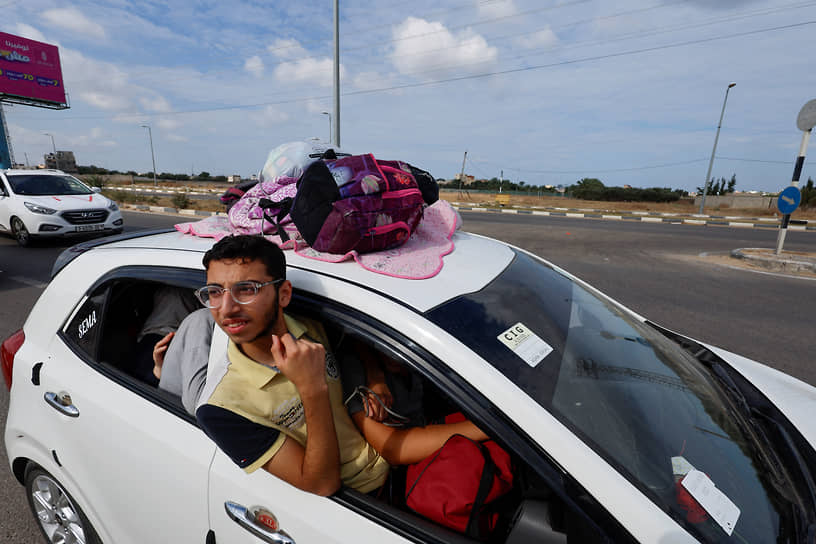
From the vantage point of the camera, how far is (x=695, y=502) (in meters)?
0.95

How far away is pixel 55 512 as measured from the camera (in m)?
1.71

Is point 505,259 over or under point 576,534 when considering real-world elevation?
over

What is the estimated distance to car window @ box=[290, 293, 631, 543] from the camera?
0.89 meters

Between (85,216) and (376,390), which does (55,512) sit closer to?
(376,390)

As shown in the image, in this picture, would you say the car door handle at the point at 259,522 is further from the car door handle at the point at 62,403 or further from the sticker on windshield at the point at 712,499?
the sticker on windshield at the point at 712,499

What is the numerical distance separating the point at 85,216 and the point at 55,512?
9.52m

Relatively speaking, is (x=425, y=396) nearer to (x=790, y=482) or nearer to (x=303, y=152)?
(x=790, y=482)

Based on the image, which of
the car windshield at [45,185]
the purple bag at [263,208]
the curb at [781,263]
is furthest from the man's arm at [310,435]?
the car windshield at [45,185]

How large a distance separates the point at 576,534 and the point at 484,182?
75.8 metres

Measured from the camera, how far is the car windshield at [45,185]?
30.4ft

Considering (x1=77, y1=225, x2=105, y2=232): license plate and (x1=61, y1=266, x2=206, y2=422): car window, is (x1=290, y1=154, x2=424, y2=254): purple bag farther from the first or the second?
(x1=77, y1=225, x2=105, y2=232): license plate

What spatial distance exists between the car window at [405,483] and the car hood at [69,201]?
10.3 metres

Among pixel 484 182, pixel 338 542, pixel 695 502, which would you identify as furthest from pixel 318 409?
pixel 484 182

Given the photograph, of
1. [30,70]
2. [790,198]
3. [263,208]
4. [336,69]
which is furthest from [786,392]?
[30,70]
